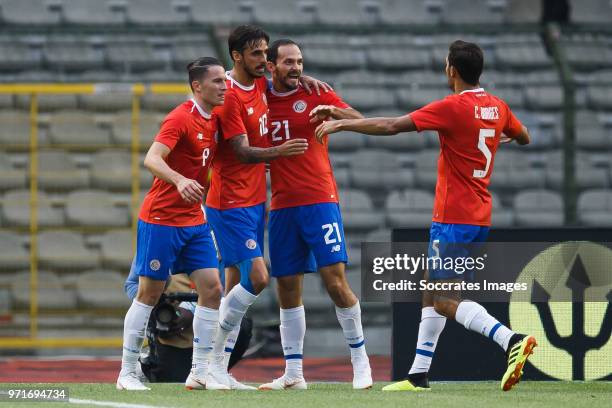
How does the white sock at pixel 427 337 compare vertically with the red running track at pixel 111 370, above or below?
above

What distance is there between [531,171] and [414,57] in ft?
6.32

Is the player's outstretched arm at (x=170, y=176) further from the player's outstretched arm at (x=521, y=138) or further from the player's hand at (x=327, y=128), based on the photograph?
the player's outstretched arm at (x=521, y=138)

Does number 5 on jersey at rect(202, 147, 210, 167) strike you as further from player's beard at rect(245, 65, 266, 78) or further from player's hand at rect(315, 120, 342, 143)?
player's hand at rect(315, 120, 342, 143)

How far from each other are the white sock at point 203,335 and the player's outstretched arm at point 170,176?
0.83m

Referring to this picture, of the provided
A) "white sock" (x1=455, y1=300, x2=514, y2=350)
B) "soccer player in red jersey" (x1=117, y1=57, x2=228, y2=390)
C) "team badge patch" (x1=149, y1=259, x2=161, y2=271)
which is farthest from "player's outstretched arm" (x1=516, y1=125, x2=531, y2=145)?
"team badge patch" (x1=149, y1=259, x2=161, y2=271)

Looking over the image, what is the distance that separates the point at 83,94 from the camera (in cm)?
1201

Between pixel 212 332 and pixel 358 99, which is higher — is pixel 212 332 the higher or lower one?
the lower one

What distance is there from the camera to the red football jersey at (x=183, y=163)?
21.9 ft

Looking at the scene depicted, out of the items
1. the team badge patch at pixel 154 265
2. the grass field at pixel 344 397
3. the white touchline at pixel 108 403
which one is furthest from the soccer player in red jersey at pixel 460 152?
the white touchline at pixel 108 403

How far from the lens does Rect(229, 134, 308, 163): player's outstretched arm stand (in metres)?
6.70

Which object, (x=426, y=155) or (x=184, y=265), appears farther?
(x=426, y=155)

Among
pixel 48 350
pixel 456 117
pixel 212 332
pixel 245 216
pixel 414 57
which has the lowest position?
pixel 48 350

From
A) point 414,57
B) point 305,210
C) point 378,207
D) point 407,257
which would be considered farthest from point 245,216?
point 414,57

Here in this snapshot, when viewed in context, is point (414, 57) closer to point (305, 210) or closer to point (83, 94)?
point (83, 94)
